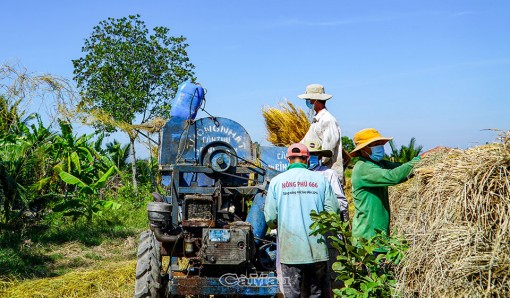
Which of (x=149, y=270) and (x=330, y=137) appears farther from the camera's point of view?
(x=330, y=137)

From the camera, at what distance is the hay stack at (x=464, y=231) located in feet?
14.4

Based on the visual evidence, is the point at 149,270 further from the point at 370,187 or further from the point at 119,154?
the point at 119,154

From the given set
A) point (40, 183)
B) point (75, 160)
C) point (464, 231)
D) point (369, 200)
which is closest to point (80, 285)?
point (369, 200)

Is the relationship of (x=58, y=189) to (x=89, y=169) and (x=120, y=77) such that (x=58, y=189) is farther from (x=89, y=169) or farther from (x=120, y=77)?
(x=120, y=77)

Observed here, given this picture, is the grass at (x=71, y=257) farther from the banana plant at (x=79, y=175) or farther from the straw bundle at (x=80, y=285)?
the banana plant at (x=79, y=175)

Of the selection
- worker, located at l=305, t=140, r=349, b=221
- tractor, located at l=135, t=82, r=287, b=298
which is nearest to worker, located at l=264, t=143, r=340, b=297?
tractor, located at l=135, t=82, r=287, b=298

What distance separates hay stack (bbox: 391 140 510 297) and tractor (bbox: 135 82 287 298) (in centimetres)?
203

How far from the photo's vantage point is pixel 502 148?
450 cm

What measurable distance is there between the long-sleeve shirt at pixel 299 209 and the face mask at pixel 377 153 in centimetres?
51

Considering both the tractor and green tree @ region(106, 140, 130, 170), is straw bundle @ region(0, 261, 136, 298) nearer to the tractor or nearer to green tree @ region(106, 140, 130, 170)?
the tractor

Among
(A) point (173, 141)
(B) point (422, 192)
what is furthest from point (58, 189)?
→ (B) point (422, 192)

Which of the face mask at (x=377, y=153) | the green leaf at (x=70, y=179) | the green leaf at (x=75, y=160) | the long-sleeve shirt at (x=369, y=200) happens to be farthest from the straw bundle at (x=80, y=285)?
the green leaf at (x=75, y=160)

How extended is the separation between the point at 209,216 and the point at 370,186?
1.83 meters

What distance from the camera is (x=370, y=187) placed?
19.6 ft
